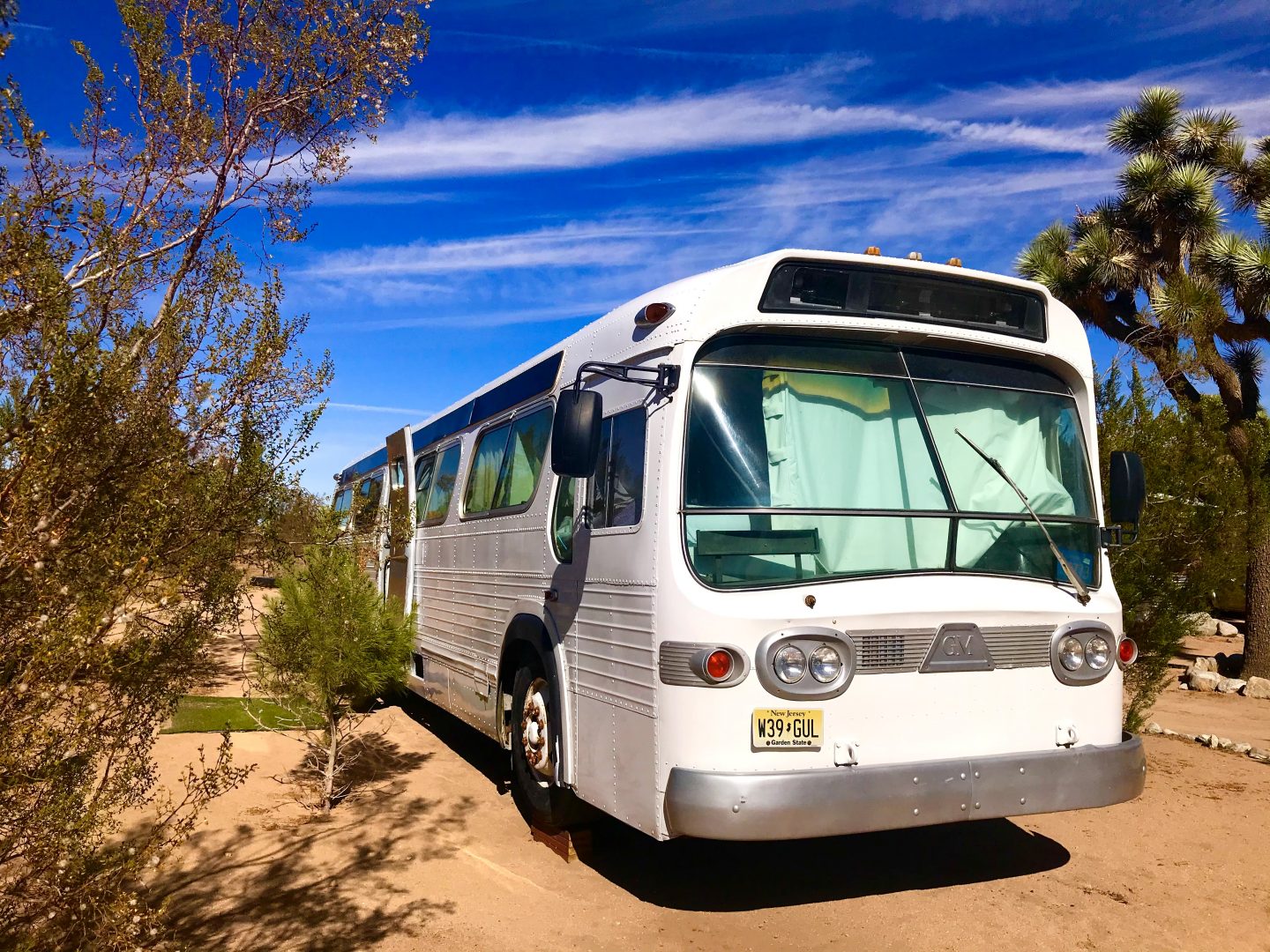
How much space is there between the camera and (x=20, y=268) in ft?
9.31

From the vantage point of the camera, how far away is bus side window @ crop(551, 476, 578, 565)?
5.67 meters

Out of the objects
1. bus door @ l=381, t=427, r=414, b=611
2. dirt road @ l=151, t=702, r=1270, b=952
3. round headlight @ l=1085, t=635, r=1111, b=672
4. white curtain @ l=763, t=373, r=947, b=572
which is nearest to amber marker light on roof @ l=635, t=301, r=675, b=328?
white curtain @ l=763, t=373, r=947, b=572

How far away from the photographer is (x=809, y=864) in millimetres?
5527

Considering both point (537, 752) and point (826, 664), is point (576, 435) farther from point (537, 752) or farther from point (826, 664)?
point (537, 752)

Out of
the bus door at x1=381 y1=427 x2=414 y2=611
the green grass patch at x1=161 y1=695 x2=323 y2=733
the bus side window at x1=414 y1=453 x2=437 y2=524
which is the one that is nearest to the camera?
the bus door at x1=381 y1=427 x2=414 y2=611

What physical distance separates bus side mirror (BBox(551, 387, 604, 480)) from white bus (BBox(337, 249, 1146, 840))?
13mm

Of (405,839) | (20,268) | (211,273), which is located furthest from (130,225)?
(405,839)

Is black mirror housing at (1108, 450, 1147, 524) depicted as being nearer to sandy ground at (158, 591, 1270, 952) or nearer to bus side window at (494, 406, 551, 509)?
sandy ground at (158, 591, 1270, 952)

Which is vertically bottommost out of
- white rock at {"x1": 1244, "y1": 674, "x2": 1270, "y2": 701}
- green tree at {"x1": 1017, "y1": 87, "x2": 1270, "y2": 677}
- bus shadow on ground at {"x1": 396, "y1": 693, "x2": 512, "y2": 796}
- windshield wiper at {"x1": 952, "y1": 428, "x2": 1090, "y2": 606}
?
white rock at {"x1": 1244, "y1": 674, "x2": 1270, "y2": 701}

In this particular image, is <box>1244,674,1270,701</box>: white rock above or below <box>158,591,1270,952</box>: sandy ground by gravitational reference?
below

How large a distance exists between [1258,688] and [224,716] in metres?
13.6

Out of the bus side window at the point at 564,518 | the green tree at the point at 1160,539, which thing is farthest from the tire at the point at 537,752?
the green tree at the point at 1160,539

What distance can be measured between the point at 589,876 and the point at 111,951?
2.77 meters

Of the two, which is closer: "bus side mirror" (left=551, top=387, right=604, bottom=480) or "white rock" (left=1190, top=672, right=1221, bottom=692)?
"bus side mirror" (left=551, top=387, right=604, bottom=480)
